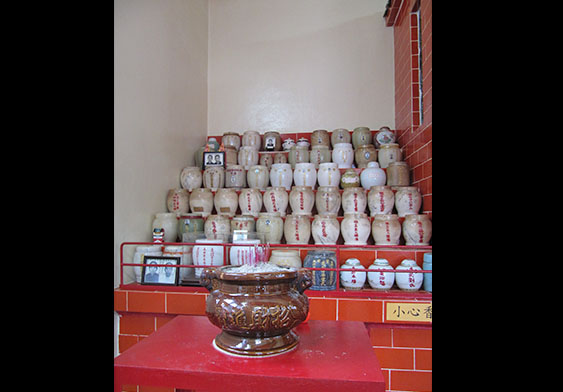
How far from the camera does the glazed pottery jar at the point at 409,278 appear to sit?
7.35ft

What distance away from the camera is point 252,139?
4059 millimetres

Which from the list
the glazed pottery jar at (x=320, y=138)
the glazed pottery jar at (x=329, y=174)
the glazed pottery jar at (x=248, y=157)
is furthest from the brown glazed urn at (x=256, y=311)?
the glazed pottery jar at (x=320, y=138)

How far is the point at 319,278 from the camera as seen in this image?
7.36 feet

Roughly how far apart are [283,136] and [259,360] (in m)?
3.63

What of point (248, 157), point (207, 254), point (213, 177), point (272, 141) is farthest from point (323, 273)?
point (272, 141)

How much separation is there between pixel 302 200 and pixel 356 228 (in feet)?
1.75

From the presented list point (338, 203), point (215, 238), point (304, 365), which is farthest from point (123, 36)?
point (304, 365)

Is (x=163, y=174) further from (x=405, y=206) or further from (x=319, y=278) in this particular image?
(x=405, y=206)

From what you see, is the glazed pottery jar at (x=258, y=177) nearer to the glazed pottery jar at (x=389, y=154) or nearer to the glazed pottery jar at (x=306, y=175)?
the glazed pottery jar at (x=306, y=175)

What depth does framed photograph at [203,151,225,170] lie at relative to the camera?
352 centimetres

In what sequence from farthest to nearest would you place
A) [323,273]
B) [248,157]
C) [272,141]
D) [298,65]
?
1. [298,65]
2. [272,141]
3. [248,157]
4. [323,273]

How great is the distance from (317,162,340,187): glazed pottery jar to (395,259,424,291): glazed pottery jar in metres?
1.14

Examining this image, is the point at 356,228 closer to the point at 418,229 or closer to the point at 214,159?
the point at 418,229

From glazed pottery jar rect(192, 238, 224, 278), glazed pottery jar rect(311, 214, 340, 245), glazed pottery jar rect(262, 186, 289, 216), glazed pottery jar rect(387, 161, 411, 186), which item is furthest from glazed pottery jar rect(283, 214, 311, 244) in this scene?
glazed pottery jar rect(387, 161, 411, 186)
